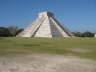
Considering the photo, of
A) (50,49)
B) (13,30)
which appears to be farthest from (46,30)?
(50,49)

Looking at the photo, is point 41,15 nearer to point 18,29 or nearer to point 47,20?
point 47,20

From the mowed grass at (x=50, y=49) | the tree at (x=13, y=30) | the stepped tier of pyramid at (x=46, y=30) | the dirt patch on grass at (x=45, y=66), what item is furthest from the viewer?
the tree at (x=13, y=30)

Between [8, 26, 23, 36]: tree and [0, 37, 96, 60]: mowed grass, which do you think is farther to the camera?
[8, 26, 23, 36]: tree

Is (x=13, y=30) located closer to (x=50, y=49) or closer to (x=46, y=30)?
(x=46, y=30)

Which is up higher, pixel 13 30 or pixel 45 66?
pixel 45 66

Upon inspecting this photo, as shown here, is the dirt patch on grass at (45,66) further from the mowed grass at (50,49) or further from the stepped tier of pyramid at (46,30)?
the stepped tier of pyramid at (46,30)

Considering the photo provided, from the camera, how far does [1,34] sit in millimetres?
60906

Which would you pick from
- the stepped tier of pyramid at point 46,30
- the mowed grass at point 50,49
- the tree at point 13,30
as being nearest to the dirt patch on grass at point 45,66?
the mowed grass at point 50,49

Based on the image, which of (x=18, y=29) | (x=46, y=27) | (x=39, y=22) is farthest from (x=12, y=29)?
(x=46, y=27)

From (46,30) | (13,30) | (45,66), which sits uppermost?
(45,66)

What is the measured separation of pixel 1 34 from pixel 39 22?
1631 centimetres

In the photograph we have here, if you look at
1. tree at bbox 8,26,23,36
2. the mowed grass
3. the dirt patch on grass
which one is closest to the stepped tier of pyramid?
tree at bbox 8,26,23,36

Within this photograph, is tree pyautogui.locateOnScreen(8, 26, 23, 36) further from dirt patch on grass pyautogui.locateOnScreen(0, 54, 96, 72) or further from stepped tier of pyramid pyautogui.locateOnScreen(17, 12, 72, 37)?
dirt patch on grass pyautogui.locateOnScreen(0, 54, 96, 72)

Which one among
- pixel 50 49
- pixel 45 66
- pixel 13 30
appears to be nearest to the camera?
pixel 45 66
